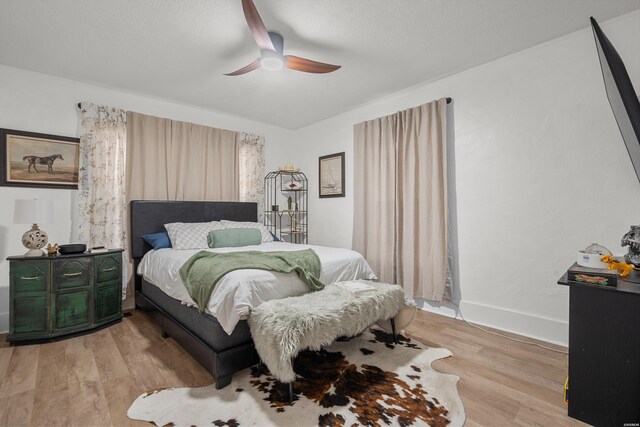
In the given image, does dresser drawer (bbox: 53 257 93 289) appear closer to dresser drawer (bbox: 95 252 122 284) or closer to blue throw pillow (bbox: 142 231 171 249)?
dresser drawer (bbox: 95 252 122 284)

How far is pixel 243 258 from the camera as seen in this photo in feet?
7.84

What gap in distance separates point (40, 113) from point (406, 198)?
4.09 m

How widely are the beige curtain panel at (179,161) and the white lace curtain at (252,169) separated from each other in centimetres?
18

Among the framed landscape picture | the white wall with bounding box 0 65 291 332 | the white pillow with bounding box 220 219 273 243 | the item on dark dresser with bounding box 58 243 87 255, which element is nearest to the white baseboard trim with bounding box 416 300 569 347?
the framed landscape picture

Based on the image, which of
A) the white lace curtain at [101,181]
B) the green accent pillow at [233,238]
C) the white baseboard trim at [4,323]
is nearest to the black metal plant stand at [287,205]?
the green accent pillow at [233,238]

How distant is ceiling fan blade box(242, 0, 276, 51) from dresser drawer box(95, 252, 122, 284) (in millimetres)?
2603

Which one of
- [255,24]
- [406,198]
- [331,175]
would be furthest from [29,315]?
[406,198]

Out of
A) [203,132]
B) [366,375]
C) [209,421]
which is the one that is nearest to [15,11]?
[203,132]

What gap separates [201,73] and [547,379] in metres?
4.02

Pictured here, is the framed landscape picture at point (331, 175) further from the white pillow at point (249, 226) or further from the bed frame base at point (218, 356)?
the bed frame base at point (218, 356)

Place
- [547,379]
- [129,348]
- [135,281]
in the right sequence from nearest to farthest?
1. [547,379]
2. [129,348]
3. [135,281]

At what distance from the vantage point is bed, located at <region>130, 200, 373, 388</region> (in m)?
1.96

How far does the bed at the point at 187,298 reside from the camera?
1.96 metres

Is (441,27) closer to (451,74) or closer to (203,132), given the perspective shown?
(451,74)
